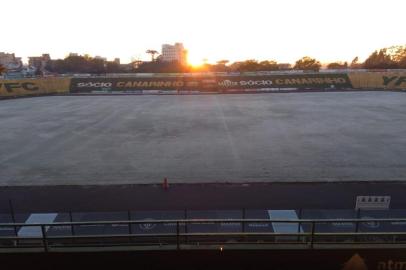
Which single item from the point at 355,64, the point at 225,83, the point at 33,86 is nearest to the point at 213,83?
the point at 225,83

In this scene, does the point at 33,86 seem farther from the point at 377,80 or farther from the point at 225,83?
the point at 377,80

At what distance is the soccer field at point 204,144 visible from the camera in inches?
679

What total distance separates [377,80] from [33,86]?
5973 centimetres

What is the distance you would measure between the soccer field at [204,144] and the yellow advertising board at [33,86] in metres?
16.7

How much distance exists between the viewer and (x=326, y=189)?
49.5 ft

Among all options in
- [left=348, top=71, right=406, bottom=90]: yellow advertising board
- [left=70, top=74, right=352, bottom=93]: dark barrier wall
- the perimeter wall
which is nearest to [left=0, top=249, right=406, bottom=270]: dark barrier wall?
the perimeter wall

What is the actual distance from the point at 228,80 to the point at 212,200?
4622cm

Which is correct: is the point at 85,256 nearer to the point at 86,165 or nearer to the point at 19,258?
the point at 19,258

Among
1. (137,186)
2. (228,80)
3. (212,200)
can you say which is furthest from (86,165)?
(228,80)

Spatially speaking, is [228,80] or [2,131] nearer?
[2,131]

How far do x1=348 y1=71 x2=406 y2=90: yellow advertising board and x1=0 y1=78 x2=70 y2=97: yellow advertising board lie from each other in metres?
51.3

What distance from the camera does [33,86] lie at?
56219 millimetres

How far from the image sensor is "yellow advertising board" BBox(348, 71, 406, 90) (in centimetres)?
5626

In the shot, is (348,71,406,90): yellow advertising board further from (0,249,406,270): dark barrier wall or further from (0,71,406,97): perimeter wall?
(0,249,406,270): dark barrier wall
